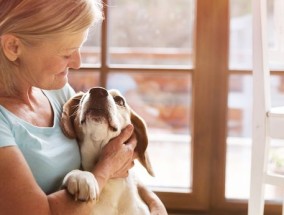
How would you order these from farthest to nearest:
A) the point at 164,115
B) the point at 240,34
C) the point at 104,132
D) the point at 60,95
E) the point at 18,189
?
the point at 164,115, the point at 240,34, the point at 60,95, the point at 104,132, the point at 18,189

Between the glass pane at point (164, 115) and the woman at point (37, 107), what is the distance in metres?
0.82

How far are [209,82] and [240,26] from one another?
362mm

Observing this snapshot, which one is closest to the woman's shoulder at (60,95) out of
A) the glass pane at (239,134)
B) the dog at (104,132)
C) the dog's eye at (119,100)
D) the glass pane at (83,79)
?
the dog at (104,132)

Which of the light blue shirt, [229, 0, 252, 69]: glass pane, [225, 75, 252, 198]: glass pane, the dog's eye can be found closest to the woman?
Answer: the light blue shirt

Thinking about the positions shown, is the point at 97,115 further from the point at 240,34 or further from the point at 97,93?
the point at 240,34

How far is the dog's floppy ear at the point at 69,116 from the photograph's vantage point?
1.28m

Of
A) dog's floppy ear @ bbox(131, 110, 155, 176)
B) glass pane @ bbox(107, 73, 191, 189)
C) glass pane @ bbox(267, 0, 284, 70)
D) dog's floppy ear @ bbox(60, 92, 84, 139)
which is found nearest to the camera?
dog's floppy ear @ bbox(60, 92, 84, 139)

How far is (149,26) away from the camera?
6.95 feet

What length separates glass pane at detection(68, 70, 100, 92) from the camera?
6.65 ft

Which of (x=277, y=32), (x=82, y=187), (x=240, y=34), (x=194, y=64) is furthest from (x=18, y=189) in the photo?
(x=240, y=34)

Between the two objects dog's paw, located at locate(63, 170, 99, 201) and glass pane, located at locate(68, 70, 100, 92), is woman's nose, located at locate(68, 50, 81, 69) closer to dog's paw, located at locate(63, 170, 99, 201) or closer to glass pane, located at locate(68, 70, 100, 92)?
dog's paw, located at locate(63, 170, 99, 201)

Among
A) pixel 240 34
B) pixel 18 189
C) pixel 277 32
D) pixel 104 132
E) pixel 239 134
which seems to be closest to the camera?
pixel 18 189

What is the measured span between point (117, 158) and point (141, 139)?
5.9 inches

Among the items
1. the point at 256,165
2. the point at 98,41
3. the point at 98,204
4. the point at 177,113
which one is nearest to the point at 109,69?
the point at 98,41
